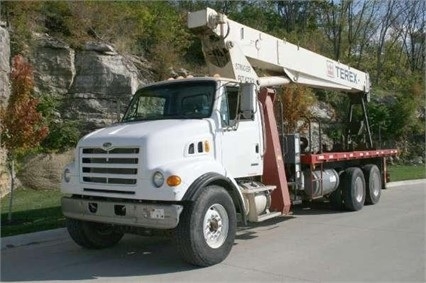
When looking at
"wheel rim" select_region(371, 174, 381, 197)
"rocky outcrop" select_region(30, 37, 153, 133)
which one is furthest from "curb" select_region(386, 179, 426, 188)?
"rocky outcrop" select_region(30, 37, 153, 133)

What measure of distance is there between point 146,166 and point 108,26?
564 inches

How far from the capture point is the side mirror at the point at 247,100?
773 cm

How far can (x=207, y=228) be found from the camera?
22.1 feet

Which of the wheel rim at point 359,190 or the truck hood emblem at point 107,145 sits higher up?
the truck hood emblem at point 107,145

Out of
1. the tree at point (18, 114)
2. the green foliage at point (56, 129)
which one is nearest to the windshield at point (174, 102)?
the tree at point (18, 114)

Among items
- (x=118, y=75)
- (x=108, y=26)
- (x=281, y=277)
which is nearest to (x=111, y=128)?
(x=281, y=277)

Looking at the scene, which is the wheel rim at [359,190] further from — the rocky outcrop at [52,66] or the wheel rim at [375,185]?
the rocky outcrop at [52,66]

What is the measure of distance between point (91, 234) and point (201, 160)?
2.18 m

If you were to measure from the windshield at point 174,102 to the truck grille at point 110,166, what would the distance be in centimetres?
116

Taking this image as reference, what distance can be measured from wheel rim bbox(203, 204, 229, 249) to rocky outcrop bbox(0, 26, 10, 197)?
792 centimetres

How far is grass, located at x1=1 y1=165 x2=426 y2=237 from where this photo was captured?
354 inches

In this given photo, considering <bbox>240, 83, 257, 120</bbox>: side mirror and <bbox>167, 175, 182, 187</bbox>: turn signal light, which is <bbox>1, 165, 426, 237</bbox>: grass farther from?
<bbox>240, 83, 257, 120</bbox>: side mirror

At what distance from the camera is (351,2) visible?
32281 millimetres

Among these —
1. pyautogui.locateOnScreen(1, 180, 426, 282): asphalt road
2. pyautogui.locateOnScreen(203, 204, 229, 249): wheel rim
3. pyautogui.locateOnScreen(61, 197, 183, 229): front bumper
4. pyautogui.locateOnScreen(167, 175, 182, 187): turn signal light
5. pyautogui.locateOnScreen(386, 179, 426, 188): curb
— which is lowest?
pyautogui.locateOnScreen(1, 180, 426, 282): asphalt road
